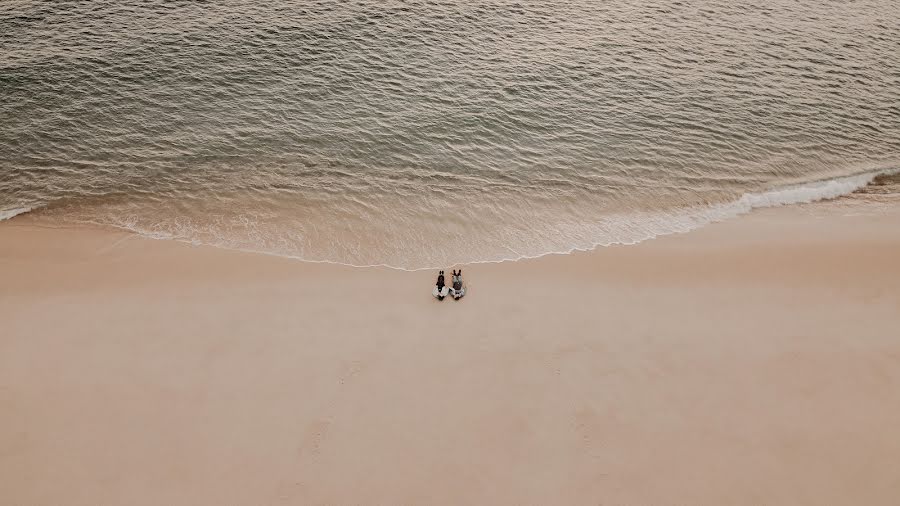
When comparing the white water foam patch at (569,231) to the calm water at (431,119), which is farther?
the calm water at (431,119)

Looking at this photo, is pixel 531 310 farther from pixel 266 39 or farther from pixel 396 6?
pixel 396 6

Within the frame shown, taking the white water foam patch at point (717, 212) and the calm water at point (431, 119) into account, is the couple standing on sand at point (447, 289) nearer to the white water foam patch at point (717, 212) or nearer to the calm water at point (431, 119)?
the calm water at point (431, 119)

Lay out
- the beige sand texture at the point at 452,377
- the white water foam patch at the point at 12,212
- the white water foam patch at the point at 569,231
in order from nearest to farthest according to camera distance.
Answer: the beige sand texture at the point at 452,377, the white water foam patch at the point at 569,231, the white water foam patch at the point at 12,212

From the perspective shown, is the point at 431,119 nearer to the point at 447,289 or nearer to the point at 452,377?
the point at 447,289

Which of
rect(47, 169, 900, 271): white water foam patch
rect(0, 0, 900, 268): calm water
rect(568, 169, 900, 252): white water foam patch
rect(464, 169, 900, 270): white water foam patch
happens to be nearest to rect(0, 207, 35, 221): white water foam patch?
rect(0, 0, 900, 268): calm water

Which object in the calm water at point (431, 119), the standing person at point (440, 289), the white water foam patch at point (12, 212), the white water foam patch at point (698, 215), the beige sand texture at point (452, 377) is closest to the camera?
the beige sand texture at point (452, 377)

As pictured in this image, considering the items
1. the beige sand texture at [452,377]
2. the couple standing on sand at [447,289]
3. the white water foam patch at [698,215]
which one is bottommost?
the beige sand texture at [452,377]

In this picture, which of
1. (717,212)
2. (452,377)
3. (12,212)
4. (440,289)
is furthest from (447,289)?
(12,212)

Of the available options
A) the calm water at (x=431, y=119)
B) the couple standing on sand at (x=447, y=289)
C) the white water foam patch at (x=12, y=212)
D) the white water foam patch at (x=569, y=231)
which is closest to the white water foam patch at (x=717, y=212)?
the white water foam patch at (x=569, y=231)
